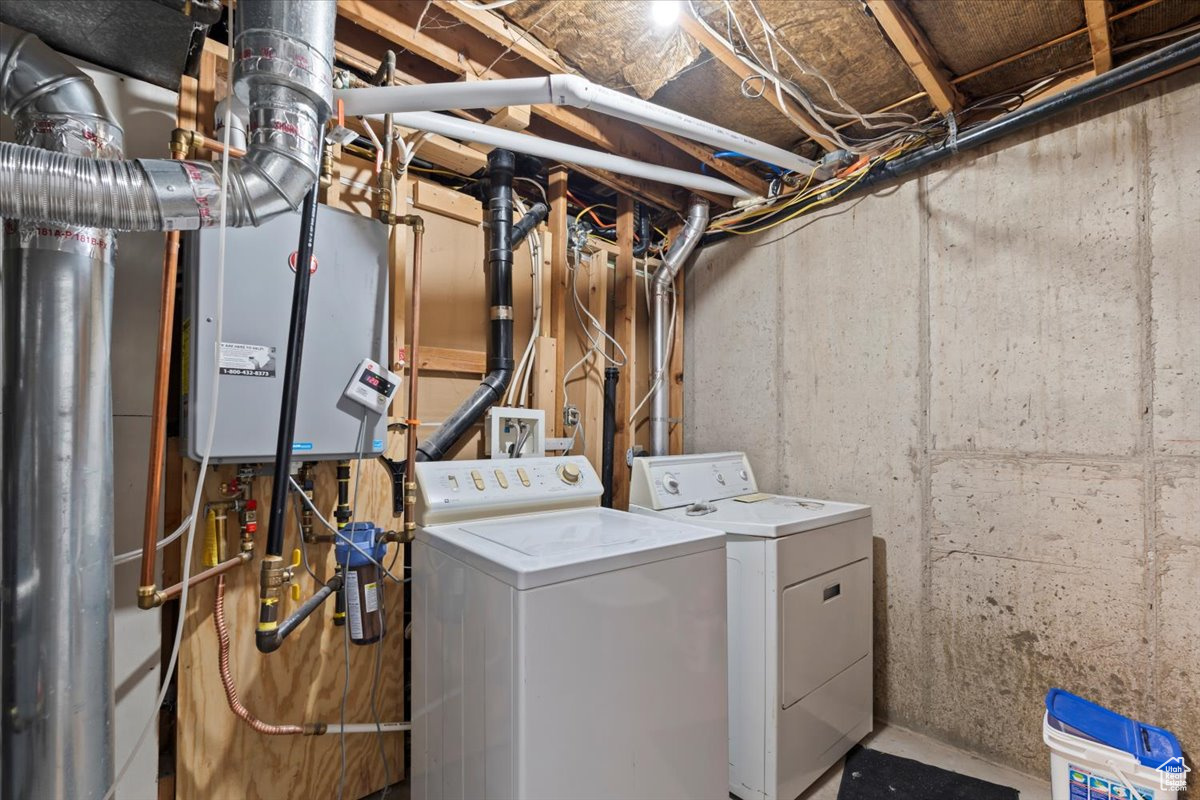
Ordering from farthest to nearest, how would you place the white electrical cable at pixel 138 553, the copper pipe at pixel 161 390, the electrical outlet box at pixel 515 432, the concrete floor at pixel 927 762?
the electrical outlet box at pixel 515 432 < the concrete floor at pixel 927 762 < the white electrical cable at pixel 138 553 < the copper pipe at pixel 161 390

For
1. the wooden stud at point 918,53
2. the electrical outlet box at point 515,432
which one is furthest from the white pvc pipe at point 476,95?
the electrical outlet box at point 515,432

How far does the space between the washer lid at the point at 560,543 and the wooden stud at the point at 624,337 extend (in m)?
0.98

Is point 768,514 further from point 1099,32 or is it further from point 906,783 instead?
point 1099,32

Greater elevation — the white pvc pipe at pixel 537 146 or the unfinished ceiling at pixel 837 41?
the unfinished ceiling at pixel 837 41

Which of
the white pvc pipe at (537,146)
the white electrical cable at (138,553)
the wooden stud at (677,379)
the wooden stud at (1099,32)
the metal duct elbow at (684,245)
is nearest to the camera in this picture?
the white electrical cable at (138,553)

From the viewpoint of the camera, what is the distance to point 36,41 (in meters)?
1.15

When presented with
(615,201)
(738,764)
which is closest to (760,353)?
(615,201)

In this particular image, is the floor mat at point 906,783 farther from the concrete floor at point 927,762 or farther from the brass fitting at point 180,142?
the brass fitting at point 180,142

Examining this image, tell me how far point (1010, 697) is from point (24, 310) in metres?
3.05

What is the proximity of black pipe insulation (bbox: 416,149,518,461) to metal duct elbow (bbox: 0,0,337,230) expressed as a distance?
88 cm

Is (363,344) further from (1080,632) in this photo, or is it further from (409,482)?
(1080,632)

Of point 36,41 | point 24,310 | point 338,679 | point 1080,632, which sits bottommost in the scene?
point 338,679

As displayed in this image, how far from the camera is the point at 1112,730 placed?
62.1 inches

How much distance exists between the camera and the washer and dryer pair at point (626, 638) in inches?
45.6
